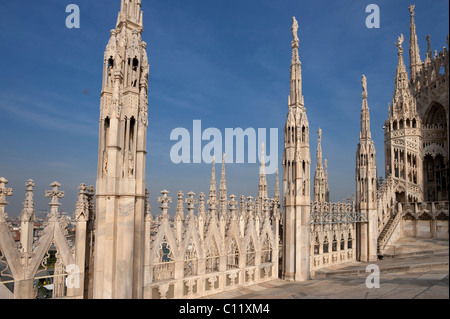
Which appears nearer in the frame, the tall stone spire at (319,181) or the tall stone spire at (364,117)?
the tall stone spire at (364,117)

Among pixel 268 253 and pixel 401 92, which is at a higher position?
pixel 401 92

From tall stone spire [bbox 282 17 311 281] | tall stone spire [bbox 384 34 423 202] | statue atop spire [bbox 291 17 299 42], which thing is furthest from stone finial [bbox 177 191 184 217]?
tall stone spire [bbox 384 34 423 202]

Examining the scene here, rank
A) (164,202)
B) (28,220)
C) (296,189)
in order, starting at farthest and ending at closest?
(296,189)
(164,202)
(28,220)

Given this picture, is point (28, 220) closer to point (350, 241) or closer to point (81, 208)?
point (81, 208)

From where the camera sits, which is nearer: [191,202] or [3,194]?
[3,194]

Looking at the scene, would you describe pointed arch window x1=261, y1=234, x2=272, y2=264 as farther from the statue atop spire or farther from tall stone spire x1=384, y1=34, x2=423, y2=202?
tall stone spire x1=384, y1=34, x2=423, y2=202

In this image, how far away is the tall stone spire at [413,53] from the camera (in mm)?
37250

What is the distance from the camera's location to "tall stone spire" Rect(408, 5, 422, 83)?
37.2m

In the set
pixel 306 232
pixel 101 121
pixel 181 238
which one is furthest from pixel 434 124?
pixel 101 121

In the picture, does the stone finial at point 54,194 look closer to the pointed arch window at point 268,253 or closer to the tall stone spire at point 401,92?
the pointed arch window at point 268,253

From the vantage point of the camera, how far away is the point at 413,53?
37.9m

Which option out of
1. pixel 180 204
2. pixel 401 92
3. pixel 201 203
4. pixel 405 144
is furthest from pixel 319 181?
pixel 180 204

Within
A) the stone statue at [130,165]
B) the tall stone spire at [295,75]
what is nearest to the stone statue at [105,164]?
the stone statue at [130,165]

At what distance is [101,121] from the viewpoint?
845 centimetres
